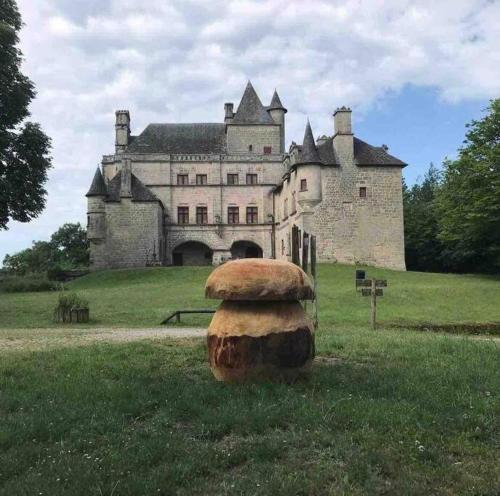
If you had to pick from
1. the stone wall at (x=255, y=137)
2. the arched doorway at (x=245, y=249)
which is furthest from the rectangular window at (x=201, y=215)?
the stone wall at (x=255, y=137)

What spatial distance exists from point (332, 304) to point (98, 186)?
3217 centimetres

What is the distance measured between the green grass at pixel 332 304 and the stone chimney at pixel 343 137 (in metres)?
12.6

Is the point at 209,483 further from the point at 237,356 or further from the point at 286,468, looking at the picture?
the point at 237,356

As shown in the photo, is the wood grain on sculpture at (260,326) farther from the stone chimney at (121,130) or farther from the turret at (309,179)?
the stone chimney at (121,130)

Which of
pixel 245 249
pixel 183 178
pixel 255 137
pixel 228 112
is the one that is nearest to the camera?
pixel 183 178

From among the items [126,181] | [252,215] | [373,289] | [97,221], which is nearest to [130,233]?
[97,221]

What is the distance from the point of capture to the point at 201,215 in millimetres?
55938

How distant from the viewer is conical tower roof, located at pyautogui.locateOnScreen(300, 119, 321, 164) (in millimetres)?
44125

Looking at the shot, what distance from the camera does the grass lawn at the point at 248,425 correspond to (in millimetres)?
4348

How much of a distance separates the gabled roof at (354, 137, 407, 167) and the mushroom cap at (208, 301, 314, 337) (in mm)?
40161

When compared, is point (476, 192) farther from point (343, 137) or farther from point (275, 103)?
point (275, 103)

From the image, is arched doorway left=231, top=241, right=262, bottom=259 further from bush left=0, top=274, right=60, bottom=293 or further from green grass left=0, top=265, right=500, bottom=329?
bush left=0, top=274, right=60, bottom=293

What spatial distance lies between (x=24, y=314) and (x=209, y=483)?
1915cm

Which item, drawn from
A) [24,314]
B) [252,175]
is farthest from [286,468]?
[252,175]
